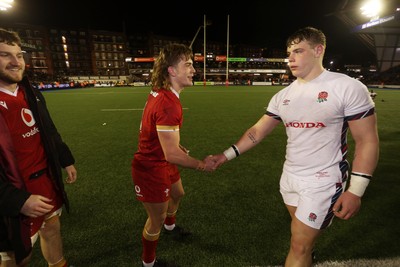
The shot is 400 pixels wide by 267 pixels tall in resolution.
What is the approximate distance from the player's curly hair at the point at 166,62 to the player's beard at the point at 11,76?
116 cm

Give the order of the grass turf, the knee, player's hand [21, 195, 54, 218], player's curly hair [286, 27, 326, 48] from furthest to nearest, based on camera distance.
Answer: the grass turf
the knee
player's curly hair [286, 27, 326, 48]
player's hand [21, 195, 54, 218]

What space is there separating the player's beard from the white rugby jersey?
2376 millimetres

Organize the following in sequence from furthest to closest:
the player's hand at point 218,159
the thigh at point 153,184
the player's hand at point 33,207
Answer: the player's hand at point 218,159
the thigh at point 153,184
the player's hand at point 33,207

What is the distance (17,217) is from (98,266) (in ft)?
4.50

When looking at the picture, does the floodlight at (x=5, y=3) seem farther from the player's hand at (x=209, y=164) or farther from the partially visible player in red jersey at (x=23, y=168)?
the player's hand at (x=209, y=164)

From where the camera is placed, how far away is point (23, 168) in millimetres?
2025

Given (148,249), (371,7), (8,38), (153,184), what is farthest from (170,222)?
(371,7)

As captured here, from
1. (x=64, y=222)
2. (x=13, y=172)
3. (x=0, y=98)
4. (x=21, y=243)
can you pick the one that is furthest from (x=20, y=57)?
(x=64, y=222)

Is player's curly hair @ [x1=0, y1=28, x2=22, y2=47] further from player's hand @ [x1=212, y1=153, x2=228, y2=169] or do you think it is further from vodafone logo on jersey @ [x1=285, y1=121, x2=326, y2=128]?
vodafone logo on jersey @ [x1=285, y1=121, x2=326, y2=128]

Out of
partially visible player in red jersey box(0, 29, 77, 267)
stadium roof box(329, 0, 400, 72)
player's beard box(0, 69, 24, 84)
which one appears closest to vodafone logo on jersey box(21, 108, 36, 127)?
partially visible player in red jersey box(0, 29, 77, 267)

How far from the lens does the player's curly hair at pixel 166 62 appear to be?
252 centimetres

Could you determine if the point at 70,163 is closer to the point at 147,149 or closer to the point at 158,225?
the point at 147,149

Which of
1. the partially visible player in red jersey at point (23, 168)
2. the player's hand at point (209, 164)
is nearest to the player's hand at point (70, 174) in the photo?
the partially visible player in red jersey at point (23, 168)

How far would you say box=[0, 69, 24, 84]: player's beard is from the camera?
1.95 m
